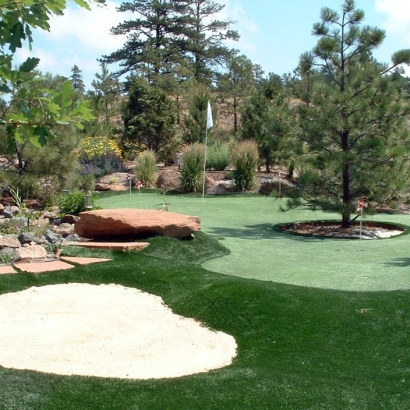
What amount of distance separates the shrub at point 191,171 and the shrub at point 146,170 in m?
1.66

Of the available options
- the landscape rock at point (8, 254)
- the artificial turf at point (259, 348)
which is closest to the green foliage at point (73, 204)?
the artificial turf at point (259, 348)

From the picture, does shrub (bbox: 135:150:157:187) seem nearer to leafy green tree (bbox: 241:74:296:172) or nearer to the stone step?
leafy green tree (bbox: 241:74:296:172)

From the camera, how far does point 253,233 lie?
10.4 metres

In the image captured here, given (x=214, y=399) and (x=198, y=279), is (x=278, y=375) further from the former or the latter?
(x=198, y=279)

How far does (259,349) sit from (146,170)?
1412 cm

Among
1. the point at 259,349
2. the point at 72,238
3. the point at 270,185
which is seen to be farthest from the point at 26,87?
the point at 270,185

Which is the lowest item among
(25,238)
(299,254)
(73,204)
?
(299,254)

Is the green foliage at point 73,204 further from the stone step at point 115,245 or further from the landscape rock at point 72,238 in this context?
the stone step at point 115,245

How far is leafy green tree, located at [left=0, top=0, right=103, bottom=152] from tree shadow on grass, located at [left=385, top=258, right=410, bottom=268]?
6.16m

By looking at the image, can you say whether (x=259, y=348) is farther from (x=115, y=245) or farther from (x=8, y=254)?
(x=8, y=254)

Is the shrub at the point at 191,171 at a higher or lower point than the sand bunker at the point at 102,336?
higher

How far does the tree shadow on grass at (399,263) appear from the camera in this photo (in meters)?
7.63

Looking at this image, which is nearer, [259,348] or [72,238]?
[259,348]

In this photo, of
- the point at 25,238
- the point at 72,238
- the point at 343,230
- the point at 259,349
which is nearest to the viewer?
the point at 259,349
